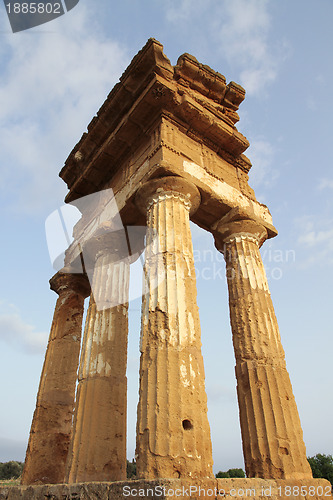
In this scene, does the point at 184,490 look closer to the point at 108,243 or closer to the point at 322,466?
the point at 108,243

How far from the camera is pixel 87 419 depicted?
6.64 meters

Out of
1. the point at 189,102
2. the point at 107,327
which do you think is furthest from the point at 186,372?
the point at 189,102

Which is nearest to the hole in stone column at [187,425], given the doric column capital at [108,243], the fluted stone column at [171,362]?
the fluted stone column at [171,362]

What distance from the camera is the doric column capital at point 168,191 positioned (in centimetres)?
700

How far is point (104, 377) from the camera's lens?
714 centimetres

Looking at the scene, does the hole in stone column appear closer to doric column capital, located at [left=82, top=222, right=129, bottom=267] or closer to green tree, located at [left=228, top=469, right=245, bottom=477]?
doric column capital, located at [left=82, top=222, right=129, bottom=267]

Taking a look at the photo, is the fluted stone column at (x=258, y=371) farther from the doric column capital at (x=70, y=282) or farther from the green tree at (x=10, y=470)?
the green tree at (x=10, y=470)

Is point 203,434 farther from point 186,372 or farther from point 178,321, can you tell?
point 178,321

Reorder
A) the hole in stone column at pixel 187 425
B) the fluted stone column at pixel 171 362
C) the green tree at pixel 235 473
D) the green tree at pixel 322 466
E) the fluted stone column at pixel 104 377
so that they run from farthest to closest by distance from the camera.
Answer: the green tree at pixel 235 473, the green tree at pixel 322 466, the fluted stone column at pixel 104 377, the hole in stone column at pixel 187 425, the fluted stone column at pixel 171 362

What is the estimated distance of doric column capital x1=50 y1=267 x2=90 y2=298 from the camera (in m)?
10.2

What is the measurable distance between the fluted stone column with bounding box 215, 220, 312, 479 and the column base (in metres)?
0.29

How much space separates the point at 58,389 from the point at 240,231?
6.18m

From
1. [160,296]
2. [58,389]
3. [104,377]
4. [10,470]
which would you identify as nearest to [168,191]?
[160,296]

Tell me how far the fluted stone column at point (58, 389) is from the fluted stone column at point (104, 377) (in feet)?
6.64
